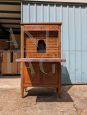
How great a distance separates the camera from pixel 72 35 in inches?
306

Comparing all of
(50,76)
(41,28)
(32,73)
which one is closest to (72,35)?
(41,28)

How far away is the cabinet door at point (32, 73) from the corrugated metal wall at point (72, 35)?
2.00 m

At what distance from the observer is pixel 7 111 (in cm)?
498

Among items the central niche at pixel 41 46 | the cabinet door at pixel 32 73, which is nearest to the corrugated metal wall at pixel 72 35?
the central niche at pixel 41 46

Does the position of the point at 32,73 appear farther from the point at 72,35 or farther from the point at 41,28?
the point at 72,35

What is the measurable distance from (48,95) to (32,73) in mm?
792

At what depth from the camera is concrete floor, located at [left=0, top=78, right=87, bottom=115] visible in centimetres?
498

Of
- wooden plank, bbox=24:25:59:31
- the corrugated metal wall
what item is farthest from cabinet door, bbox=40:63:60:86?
the corrugated metal wall

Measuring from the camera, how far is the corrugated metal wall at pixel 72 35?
771 cm

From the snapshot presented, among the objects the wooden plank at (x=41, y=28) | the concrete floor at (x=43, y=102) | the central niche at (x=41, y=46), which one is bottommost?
the concrete floor at (x=43, y=102)

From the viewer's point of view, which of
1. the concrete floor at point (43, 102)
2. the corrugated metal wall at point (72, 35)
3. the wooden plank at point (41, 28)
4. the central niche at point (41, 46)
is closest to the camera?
the concrete floor at point (43, 102)

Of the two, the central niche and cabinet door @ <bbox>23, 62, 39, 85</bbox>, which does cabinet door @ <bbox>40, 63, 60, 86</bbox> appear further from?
the central niche

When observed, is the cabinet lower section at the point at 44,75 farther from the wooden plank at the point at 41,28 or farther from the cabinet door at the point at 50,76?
the wooden plank at the point at 41,28

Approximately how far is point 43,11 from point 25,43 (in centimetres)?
210
